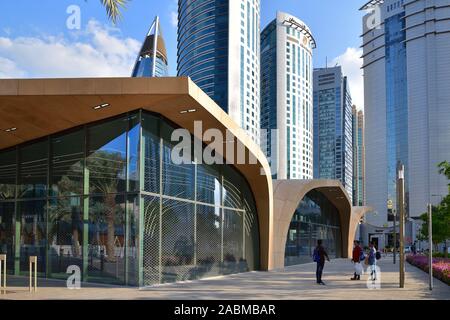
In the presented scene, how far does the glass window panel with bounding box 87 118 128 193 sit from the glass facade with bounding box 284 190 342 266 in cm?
1628

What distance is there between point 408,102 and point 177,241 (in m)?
133

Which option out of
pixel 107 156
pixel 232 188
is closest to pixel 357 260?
pixel 232 188

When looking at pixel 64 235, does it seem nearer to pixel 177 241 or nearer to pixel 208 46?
pixel 177 241

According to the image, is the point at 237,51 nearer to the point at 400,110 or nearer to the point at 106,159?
the point at 400,110

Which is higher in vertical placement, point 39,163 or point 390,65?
point 390,65

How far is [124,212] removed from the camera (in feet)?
51.2

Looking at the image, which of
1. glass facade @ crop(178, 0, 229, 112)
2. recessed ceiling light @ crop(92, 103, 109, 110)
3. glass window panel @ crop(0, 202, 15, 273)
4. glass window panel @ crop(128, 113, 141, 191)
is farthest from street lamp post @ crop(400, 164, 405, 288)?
glass facade @ crop(178, 0, 229, 112)

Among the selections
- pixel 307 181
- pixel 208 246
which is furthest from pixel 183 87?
pixel 307 181

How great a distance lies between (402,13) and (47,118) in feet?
492

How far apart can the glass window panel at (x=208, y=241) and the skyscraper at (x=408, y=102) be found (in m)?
120

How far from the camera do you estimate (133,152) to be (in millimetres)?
15758

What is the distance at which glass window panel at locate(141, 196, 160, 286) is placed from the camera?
1566 cm

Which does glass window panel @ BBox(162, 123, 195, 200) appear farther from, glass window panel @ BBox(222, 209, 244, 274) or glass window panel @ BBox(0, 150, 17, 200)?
glass window panel @ BBox(0, 150, 17, 200)
